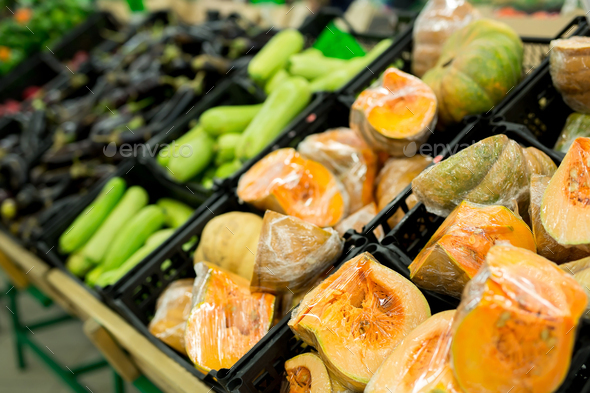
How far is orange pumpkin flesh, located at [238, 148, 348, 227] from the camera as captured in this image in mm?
1376

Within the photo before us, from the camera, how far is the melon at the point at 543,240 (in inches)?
34.6

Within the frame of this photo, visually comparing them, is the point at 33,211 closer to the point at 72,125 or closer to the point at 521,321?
the point at 72,125

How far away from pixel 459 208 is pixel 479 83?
0.62 metres

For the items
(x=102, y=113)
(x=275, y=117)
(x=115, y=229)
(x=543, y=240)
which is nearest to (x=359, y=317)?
(x=543, y=240)

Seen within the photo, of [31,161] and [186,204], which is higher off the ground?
[31,161]

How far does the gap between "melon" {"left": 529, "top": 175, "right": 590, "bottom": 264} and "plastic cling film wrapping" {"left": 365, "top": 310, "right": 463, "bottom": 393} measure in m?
0.30

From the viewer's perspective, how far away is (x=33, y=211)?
2607 mm

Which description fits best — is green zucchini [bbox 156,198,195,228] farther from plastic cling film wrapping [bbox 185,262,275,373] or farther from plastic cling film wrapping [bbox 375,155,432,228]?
plastic cling film wrapping [bbox 375,155,432,228]

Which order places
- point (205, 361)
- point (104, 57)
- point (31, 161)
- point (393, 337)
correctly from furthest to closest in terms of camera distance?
point (104, 57) → point (31, 161) → point (205, 361) → point (393, 337)

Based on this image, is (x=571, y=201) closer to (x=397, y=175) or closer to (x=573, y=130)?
(x=573, y=130)

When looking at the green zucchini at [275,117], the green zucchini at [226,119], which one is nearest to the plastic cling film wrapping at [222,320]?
the green zucchini at [275,117]

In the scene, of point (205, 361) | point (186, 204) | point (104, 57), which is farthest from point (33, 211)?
point (205, 361)

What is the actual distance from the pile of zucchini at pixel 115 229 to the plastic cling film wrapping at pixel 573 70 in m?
1.62

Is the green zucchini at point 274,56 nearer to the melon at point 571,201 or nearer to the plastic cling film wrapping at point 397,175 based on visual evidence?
the plastic cling film wrapping at point 397,175
